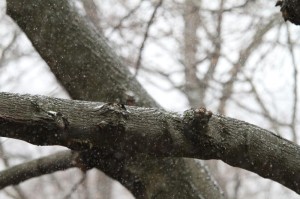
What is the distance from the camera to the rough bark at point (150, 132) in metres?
1.92

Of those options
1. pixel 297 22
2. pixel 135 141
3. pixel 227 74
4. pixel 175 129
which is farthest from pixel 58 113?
pixel 227 74

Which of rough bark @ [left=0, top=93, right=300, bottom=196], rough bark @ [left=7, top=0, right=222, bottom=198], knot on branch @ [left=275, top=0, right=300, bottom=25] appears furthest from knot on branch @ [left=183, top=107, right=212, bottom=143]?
rough bark @ [left=7, top=0, right=222, bottom=198]

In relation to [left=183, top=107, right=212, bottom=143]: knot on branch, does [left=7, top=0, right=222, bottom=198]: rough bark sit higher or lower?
higher

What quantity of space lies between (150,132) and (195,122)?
195mm

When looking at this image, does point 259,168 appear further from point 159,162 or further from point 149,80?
point 149,80

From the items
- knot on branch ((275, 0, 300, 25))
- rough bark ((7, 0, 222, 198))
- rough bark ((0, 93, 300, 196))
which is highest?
rough bark ((7, 0, 222, 198))

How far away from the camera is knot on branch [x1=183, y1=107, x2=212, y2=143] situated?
2154 mm

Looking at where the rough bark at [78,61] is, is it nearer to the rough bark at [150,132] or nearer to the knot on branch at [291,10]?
the rough bark at [150,132]

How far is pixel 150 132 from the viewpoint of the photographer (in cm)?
214

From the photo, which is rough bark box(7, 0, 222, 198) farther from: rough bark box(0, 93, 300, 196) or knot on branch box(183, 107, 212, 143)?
knot on branch box(183, 107, 212, 143)

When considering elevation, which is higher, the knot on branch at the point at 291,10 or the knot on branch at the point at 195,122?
the knot on branch at the point at 291,10

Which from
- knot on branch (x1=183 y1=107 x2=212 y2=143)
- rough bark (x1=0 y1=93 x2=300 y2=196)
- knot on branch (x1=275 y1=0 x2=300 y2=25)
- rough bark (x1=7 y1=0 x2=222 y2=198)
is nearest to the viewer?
rough bark (x1=0 y1=93 x2=300 y2=196)

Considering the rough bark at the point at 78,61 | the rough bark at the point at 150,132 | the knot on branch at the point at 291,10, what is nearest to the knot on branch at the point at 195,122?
the rough bark at the point at 150,132

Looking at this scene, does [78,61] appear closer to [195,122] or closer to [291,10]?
[195,122]
